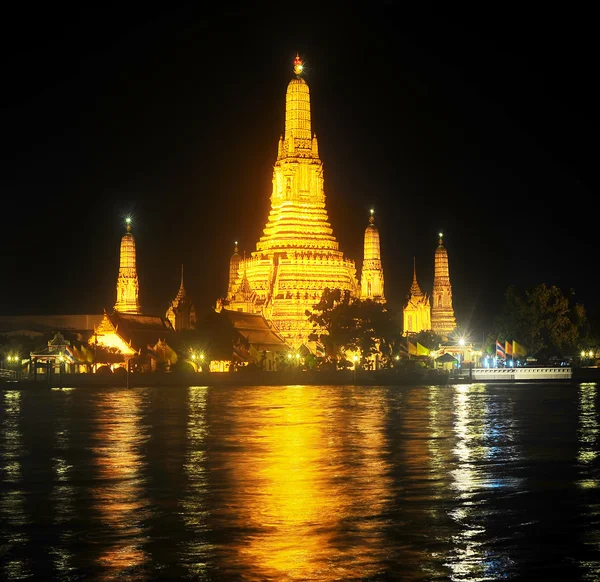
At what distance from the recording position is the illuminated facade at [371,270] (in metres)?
103

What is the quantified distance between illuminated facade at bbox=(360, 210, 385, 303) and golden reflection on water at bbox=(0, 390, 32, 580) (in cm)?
6053

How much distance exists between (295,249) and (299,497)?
2946 inches

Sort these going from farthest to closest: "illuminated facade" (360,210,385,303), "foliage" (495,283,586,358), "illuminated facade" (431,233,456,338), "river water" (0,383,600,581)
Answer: "illuminated facade" (431,233,456,338)
"illuminated facade" (360,210,385,303)
"foliage" (495,283,586,358)
"river water" (0,383,600,581)

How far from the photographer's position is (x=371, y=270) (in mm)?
103688

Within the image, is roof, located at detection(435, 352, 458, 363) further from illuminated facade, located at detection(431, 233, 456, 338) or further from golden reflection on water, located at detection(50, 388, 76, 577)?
golden reflection on water, located at detection(50, 388, 76, 577)

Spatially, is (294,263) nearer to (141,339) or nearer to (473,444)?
(141,339)

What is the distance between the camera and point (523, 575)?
17.9 metres

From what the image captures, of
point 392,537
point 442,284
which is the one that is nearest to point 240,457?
point 392,537

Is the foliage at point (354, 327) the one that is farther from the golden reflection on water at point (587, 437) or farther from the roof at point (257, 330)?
the golden reflection on water at point (587, 437)

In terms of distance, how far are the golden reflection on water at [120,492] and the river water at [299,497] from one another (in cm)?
4

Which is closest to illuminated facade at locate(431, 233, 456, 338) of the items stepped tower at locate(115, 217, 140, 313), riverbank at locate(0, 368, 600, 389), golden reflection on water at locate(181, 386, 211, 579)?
stepped tower at locate(115, 217, 140, 313)

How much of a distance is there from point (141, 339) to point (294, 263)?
52.9ft

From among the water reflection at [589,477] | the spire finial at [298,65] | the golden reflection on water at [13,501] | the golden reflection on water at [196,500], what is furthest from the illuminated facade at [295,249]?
the golden reflection on water at [13,501]

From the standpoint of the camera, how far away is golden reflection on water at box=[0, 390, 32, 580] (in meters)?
18.5
